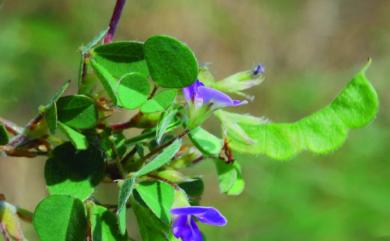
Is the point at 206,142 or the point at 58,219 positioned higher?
the point at 206,142

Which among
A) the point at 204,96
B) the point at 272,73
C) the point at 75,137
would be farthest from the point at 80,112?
the point at 272,73

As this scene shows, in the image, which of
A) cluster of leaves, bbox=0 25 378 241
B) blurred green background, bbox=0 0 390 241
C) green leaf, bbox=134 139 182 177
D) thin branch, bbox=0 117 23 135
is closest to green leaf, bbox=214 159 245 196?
cluster of leaves, bbox=0 25 378 241

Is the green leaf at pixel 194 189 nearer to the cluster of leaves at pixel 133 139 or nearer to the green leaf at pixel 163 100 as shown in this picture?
the cluster of leaves at pixel 133 139

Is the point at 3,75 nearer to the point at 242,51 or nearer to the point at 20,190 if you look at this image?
the point at 20,190

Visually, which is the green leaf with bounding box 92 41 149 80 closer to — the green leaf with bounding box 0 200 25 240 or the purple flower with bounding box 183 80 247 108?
the purple flower with bounding box 183 80 247 108

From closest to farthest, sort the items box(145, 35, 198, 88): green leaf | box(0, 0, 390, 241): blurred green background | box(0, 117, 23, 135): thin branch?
box(145, 35, 198, 88): green leaf, box(0, 117, 23, 135): thin branch, box(0, 0, 390, 241): blurred green background

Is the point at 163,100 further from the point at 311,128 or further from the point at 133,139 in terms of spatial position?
the point at 311,128
